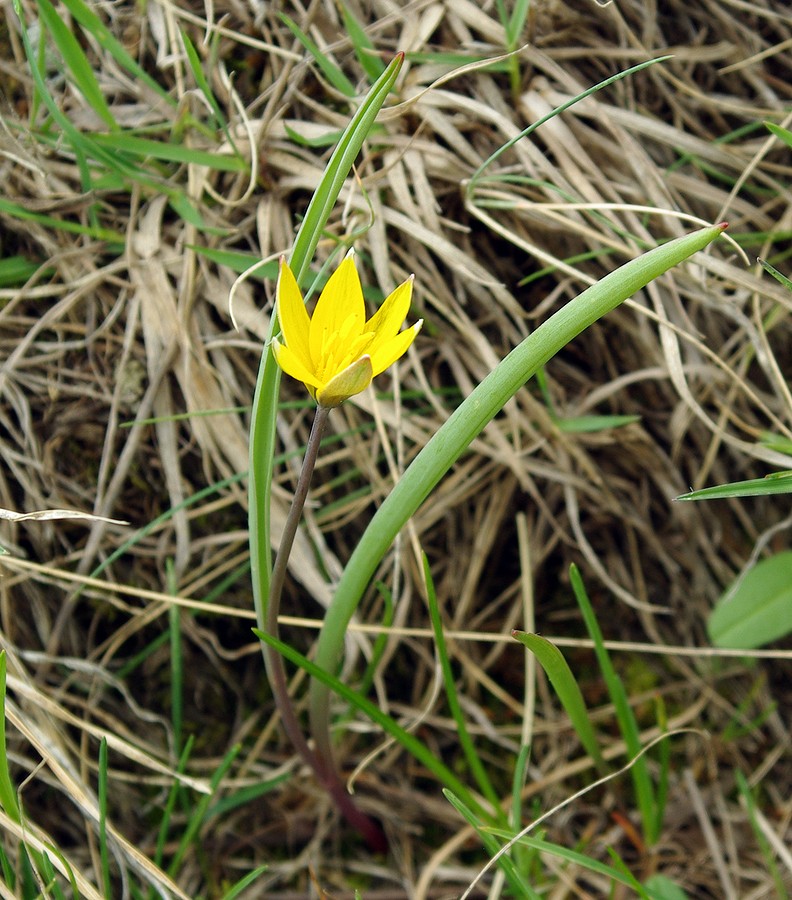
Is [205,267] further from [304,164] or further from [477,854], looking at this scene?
[477,854]

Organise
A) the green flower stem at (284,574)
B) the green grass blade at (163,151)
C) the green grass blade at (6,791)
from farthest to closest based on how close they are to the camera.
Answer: the green grass blade at (163,151) < the green grass blade at (6,791) < the green flower stem at (284,574)

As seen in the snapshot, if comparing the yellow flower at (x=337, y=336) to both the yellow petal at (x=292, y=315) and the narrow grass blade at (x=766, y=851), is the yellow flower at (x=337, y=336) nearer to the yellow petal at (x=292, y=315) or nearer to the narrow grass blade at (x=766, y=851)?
the yellow petal at (x=292, y=315)

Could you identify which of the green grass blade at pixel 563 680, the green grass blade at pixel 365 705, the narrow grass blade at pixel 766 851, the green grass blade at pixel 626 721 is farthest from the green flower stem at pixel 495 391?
the narrow grass blade at pixel 766 851

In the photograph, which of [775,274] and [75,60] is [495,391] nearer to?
[775,274]

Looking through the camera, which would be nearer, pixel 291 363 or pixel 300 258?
pixel 291 363

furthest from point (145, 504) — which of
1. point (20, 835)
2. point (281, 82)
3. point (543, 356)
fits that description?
point (543, 356)

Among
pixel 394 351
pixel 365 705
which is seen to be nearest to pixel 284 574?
pixel 365 705

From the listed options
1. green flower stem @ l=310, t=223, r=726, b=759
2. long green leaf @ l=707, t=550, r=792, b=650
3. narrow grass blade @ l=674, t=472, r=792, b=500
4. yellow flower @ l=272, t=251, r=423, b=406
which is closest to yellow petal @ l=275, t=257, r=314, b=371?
yellow flower @ l=272, t=251, r=423, b=406
